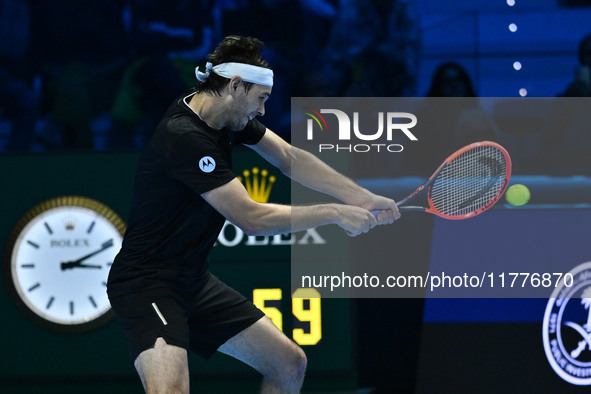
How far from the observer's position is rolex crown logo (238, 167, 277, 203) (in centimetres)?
538

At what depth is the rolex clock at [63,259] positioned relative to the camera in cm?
549

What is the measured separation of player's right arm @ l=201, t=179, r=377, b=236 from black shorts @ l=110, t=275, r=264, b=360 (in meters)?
0.40

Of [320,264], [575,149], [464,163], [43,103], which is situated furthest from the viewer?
[43,103]

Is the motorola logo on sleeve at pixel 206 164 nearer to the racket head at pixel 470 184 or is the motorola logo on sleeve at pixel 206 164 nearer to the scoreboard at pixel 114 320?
the racket head at pixel 470 184

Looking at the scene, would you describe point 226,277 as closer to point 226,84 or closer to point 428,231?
point 428,231

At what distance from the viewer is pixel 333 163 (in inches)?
213

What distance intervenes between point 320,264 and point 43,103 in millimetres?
2872

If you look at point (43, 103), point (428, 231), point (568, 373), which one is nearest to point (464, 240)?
point (428, 231)

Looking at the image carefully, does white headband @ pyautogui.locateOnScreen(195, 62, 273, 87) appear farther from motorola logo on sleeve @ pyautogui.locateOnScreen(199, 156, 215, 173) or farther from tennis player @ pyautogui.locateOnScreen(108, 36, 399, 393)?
motorola logo on sleeve @ pyautogui.locateOnScreen(199, 156, 215, 173)

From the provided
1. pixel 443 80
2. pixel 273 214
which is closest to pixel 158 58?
pixel 443 80

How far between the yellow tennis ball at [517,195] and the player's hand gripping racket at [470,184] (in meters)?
0.32

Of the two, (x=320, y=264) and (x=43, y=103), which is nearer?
(x=320, y=264)

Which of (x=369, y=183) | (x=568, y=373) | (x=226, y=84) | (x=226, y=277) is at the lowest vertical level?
(x=568, y=373)

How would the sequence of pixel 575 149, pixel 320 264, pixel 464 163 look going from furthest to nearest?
pixel 575 149, pixel 320 264, pixel 464 163
